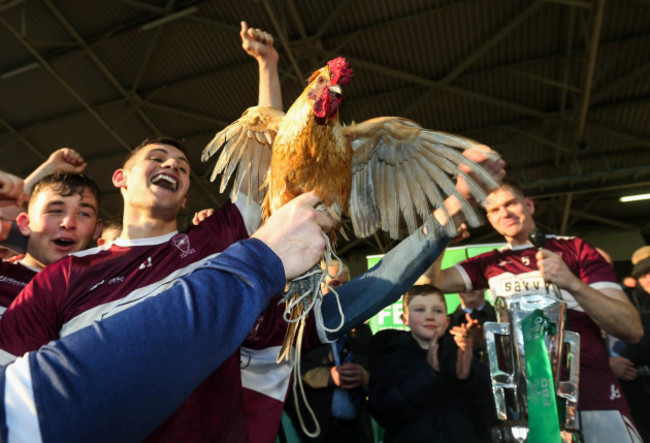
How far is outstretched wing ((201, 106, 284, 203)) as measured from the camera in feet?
6.19

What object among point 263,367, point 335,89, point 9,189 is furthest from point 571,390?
point 9,189

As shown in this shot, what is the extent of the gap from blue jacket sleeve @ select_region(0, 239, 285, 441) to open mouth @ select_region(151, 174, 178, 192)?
4.78ft

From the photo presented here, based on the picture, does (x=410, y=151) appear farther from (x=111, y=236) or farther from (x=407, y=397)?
Answer: (x=111, y=236)

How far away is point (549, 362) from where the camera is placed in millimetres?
1615

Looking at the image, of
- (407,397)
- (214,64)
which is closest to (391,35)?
(214,64)

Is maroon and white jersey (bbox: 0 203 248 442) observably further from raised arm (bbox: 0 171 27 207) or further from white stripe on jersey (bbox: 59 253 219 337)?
raised arm (bbox: 0 171 27 207)

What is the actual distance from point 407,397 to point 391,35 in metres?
6.57

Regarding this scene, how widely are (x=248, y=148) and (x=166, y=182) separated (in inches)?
15.5

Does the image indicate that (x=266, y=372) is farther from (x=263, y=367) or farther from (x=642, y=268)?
(x=642, y=268)

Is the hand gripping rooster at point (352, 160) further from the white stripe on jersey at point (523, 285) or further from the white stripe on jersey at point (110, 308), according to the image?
the white stripe on jersey at point (523, 285)

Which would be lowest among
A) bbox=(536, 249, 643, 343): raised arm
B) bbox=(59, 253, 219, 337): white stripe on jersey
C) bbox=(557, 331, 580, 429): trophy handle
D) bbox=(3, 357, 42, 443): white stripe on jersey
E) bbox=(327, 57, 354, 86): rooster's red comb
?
bbox=(3, 357, 42, 443): white stripe on jersey

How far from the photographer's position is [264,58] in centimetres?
201

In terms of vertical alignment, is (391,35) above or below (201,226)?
above

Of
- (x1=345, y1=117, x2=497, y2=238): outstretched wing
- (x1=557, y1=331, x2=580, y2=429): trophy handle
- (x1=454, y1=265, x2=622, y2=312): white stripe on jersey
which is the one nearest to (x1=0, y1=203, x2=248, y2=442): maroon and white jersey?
(x1=345, y1=117, x2=497, y2=238): outstretched wing
